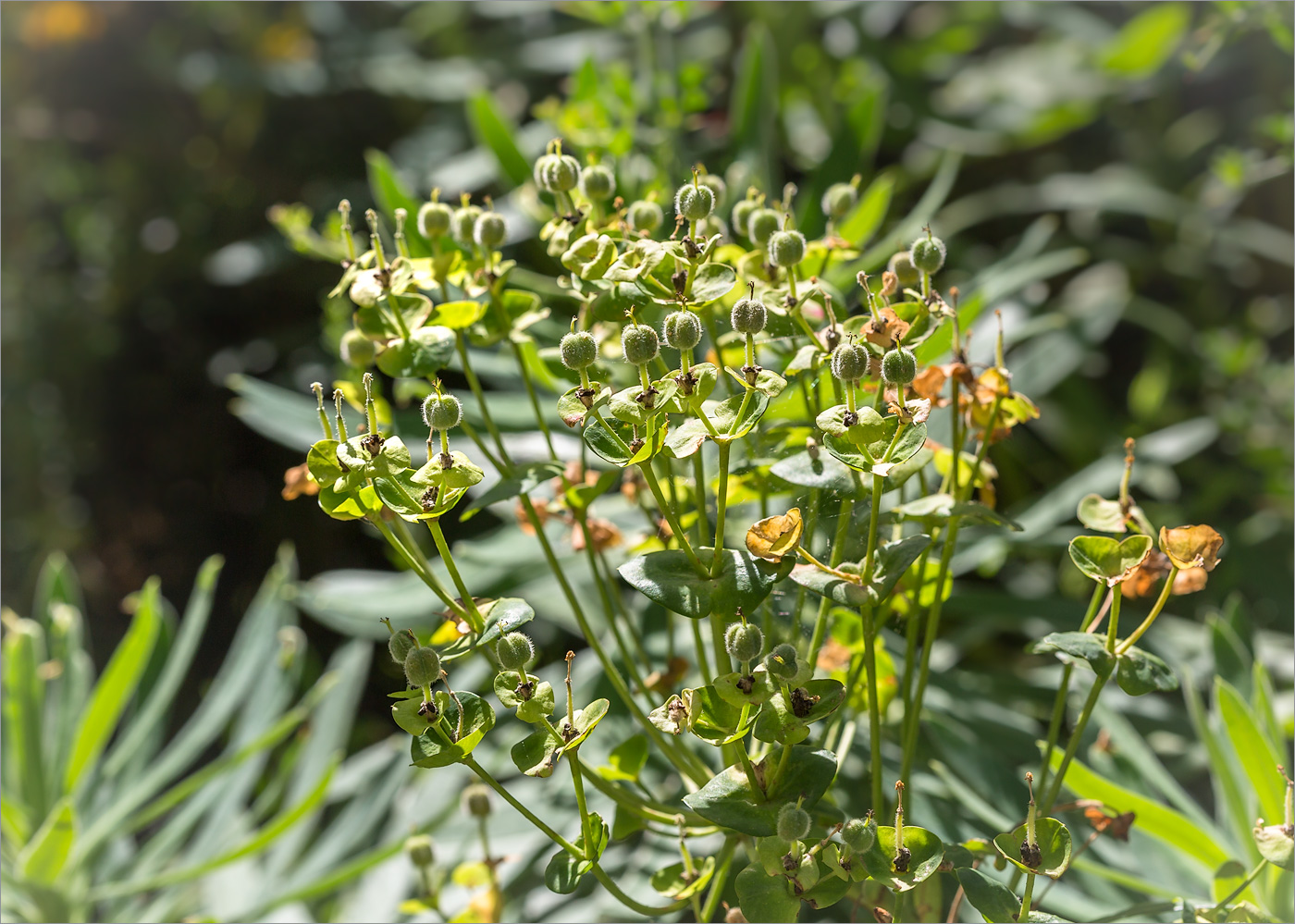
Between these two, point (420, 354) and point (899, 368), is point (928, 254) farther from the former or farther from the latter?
point (420, 354)

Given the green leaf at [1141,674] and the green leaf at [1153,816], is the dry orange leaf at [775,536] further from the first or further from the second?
the green leaf at [1153,816]

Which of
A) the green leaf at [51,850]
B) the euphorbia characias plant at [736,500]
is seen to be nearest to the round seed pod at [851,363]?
the euphorbia characias plant at [736,500]

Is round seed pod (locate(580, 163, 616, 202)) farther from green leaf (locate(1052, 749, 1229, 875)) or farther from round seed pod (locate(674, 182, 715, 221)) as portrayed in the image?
green leaf (locate(1052, 749, 1229, 875))

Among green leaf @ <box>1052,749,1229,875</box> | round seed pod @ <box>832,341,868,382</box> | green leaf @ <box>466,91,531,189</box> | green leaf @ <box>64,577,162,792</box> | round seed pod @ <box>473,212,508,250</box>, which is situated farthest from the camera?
green leaf @ <box>466,91,531,189</box>

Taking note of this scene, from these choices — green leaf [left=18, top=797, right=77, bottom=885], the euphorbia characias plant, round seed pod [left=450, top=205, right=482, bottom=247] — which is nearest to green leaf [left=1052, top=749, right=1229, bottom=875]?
the euphorbia characias plant

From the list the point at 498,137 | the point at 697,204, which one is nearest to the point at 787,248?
the point at 697,204

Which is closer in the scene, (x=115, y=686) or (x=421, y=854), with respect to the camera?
(x=421, y=854)

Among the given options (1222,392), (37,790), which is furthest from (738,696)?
(1222,392)
